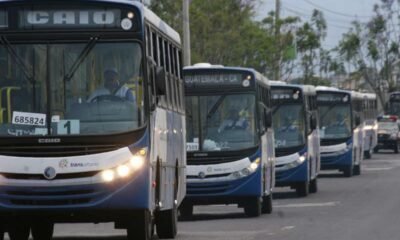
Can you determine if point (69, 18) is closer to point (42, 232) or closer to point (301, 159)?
point (42, 232)

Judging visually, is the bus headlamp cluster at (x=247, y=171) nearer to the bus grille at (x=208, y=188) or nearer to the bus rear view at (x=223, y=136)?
the bus rear view at (x=223, y=136)

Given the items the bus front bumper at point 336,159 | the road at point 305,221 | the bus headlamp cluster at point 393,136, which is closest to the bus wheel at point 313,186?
the road at point 305,221

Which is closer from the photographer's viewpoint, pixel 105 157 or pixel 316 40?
pixel 105 157

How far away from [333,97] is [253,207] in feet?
66.6

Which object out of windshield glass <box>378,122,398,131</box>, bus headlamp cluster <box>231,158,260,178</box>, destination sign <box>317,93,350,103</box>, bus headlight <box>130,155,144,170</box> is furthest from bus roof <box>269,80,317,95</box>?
windshield glass <box>378,122,398,131</box>

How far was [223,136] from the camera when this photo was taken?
24.5 meters

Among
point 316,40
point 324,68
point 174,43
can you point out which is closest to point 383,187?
point 174,43

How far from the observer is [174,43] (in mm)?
19656

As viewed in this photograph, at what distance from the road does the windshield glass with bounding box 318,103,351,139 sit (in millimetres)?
7168

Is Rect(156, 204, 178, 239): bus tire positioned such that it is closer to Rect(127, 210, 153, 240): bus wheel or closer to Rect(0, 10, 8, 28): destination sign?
Rect(127, 210, 153, 240): bus wheel

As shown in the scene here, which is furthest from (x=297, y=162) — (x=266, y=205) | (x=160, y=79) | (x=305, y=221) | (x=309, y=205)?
(x=160, y=79)

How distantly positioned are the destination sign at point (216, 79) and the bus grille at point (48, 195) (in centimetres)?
954

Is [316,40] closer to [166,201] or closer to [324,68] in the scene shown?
[324,68]

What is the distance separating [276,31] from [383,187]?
31.9m
